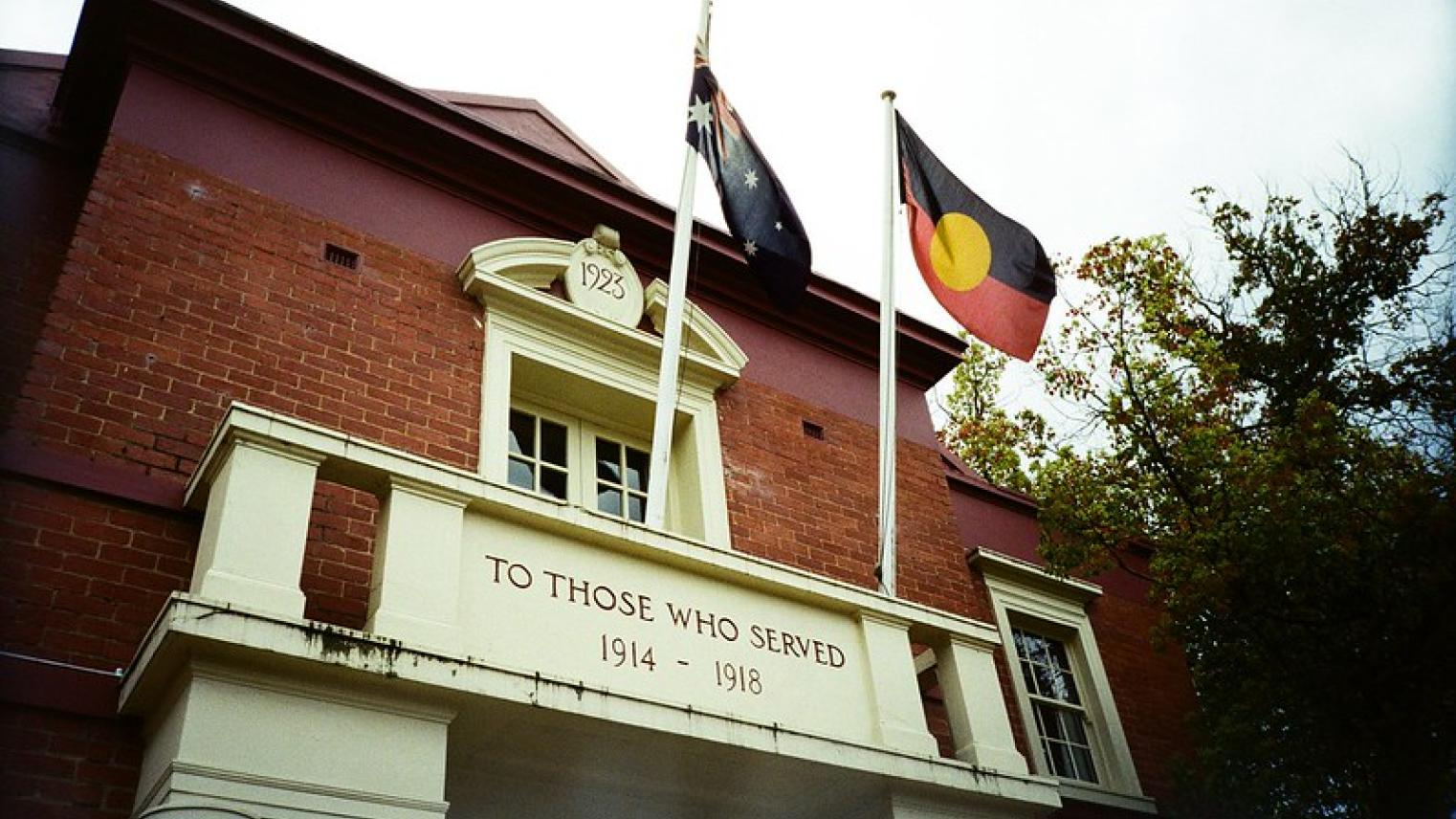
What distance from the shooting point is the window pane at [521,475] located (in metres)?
8.28

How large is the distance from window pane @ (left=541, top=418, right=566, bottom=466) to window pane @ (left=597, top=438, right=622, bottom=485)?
0.95ft

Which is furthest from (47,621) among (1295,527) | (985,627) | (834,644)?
(1295,527)

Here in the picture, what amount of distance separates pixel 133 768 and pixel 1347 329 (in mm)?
14028

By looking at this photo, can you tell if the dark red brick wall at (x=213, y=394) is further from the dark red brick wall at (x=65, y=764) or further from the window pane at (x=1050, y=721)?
the window pane at (x=1050, y=721)

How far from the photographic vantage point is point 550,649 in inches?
236

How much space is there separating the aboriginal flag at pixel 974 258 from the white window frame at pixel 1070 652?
2.33 meters

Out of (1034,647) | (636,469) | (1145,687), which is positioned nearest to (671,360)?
(636,469)

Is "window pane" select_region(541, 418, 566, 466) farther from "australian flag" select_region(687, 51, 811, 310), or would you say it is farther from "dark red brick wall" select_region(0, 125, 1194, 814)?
"australian flag" select_region(687, 51, 811, 310)

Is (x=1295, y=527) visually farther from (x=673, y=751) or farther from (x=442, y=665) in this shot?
(x=442, y=665)

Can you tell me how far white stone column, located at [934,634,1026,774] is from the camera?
7223 millimetres

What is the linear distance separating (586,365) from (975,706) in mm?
3675

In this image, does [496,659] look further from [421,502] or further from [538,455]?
[538,455]

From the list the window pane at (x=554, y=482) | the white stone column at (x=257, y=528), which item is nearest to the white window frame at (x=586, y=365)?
the window pane at (x=554, y=482)

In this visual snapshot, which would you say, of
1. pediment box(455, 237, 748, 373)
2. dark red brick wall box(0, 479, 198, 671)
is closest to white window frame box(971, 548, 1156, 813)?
pediment box(455, 237, 748, 373)
